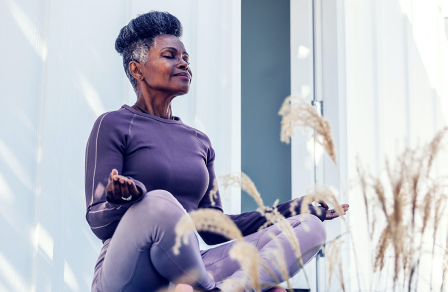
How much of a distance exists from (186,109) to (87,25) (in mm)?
655

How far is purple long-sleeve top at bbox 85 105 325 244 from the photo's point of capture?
4.81 ft

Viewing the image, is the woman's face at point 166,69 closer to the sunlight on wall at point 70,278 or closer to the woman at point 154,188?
the woman at point 154,188

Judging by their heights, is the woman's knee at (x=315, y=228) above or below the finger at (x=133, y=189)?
below

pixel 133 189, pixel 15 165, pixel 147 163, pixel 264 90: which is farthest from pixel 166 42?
pixel 264 90

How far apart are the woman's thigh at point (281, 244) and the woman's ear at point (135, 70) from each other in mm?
732

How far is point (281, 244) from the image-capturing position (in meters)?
1.37

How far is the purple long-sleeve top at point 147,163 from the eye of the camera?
1.47 metres

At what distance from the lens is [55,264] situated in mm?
1997

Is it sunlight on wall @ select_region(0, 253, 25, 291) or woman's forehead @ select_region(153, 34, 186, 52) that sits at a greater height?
woman's forehead @ select_region(153, 34, 186, 52)

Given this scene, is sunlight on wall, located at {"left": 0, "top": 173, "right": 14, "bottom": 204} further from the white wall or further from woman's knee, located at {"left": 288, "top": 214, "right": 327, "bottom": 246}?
woman's knee, located at {"left": 288, "top": 214, "right": 327, "bottom": 246}

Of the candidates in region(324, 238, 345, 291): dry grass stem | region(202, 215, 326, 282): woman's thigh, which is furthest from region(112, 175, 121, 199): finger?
region(324, 238, 345, 291): dry grass stem

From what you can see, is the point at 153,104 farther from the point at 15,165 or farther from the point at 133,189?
the point at 133,189

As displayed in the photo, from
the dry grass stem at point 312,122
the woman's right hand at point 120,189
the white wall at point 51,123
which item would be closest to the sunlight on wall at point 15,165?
the white wall at point 51,123

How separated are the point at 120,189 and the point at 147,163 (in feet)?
1.61
